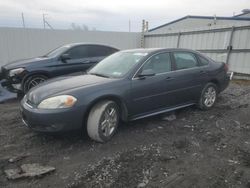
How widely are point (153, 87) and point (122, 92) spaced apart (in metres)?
0.70

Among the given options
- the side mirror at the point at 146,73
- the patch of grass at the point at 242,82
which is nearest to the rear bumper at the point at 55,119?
the side mirror at the point at 146,73

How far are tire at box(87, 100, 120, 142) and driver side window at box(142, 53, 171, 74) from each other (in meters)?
1.01

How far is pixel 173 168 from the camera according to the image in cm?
306

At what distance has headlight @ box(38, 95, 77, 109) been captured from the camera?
344cm

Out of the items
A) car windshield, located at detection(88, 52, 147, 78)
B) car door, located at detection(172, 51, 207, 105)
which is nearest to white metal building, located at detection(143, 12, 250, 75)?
car door, located at detection(172, 51, 207, 105)

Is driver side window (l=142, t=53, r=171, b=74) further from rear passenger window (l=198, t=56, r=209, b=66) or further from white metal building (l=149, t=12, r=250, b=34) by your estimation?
white metal building (l=149, t=12, r=250, b=34)

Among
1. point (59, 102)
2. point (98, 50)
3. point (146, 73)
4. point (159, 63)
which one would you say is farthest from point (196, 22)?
point (59, 102)

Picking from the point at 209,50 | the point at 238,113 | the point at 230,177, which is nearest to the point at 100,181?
the point at 230,177

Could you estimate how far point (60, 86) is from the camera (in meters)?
3.84

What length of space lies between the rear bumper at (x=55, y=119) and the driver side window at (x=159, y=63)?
5.03 feet

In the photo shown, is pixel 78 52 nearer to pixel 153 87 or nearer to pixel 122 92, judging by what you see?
pixel 153 87

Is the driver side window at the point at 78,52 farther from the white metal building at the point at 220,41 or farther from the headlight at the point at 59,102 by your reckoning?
the white metal building at the point at 220,41

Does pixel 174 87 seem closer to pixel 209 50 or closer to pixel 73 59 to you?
pixel 73 59

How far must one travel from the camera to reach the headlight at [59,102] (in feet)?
11.3
